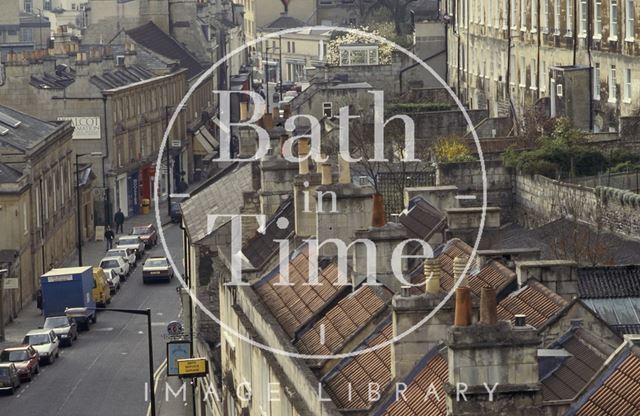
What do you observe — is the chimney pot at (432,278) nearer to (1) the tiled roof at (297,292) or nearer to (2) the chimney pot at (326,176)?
(1) the tiled roof at (297,292)

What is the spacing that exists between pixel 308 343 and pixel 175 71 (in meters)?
98.5

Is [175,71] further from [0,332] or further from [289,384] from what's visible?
[289,384]

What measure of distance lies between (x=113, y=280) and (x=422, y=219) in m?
39.6

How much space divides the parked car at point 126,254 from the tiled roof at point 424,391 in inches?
2344

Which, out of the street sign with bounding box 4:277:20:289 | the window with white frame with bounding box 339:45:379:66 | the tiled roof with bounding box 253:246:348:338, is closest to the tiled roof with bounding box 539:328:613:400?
the tiled roof with bounding box 253:246:348:338

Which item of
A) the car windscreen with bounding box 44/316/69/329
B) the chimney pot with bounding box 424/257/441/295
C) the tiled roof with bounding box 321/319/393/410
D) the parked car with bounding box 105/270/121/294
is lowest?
the car windscreen with bounding box 44/316/69/329

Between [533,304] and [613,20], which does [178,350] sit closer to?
[533,304]

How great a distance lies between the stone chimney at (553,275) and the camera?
3391 cm

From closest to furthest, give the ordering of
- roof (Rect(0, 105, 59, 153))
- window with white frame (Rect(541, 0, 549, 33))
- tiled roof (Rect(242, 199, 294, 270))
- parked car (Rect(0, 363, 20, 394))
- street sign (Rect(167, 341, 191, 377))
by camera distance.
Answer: tiled roof (Rect(242, 199, 294, 270)) < street sign (Rect(167, 341, 191, 377)) < parked car (Rect(0, 363, 20, 394)) < window with white frame (Rect(541, 0, 549, 33)) < roof (Rect(0, 105, 59, 153))

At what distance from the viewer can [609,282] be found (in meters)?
39.8

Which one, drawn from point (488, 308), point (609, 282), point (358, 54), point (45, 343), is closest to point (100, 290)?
point (45, 343)

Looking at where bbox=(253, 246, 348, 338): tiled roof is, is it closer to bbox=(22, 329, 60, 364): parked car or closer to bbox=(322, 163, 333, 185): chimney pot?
bbox=(322, 163, 333, 185): chimney pot

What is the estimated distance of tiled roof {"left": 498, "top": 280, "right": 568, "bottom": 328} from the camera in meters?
31.7

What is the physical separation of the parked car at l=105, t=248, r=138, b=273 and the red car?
23968 millimetres
